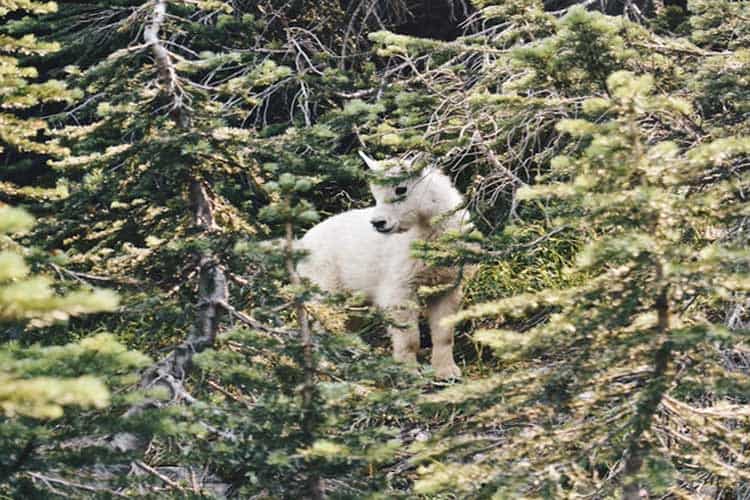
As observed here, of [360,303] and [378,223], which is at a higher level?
[360,303]

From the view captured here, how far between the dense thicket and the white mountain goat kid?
0.93 feet

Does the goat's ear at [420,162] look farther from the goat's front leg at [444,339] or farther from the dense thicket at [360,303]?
the goat's front leg at [444,339]

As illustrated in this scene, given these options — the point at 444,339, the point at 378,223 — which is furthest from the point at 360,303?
the point at 444,339

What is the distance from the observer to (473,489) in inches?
119

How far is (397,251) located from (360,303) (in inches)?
82.1

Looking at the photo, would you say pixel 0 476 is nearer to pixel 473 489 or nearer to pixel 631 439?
pixel 473 489

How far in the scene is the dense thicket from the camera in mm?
2703

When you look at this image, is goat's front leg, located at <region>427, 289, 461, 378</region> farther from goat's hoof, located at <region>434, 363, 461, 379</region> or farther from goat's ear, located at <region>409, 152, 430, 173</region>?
goat's ear, located at <region>409, 152, 430, 173</region>

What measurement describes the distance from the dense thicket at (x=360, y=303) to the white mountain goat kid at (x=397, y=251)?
0.93 ft

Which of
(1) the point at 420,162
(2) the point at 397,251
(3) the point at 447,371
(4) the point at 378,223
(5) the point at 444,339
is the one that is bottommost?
(3) the point at 447,371

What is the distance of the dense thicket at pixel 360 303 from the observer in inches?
106

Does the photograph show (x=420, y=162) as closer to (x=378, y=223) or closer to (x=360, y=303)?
(x=378, y=223)

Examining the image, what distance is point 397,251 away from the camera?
5418mm

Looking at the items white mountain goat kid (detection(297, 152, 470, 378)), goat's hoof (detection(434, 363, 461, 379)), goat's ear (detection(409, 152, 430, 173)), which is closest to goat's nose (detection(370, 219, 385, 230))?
white mountain goat kid (detection(297, 152, 470, 378))
